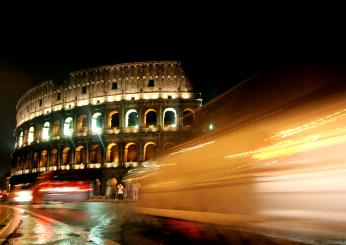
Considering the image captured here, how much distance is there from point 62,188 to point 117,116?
95.6 ft

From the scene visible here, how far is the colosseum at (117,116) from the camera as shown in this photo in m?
43.5

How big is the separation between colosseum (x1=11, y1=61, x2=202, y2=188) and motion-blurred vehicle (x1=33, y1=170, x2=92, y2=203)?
23648mm

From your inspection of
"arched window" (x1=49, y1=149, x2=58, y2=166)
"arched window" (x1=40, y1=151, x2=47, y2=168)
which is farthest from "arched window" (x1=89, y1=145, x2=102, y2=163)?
"arched window" (x1=40, y1=151, x2=47, y2=168)

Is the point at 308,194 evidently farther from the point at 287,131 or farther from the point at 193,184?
the point at 193,184

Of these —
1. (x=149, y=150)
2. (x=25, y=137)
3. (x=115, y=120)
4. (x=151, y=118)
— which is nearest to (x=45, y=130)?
(x=25, y=137)

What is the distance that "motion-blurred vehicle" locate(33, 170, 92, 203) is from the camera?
17.7 m

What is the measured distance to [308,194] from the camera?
3998mm

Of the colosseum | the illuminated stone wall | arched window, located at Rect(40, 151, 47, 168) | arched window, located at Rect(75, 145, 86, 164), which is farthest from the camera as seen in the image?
arched window, located at Rect(40, 151, 47, 168)

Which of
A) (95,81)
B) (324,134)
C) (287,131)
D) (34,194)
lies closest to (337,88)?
(324,134)

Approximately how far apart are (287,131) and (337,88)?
0.83m

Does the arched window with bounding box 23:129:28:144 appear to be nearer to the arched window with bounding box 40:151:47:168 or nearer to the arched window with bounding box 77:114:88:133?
the arched window with bounding box 40:151:47:168

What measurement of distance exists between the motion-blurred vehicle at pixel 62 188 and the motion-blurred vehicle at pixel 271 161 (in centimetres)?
1052

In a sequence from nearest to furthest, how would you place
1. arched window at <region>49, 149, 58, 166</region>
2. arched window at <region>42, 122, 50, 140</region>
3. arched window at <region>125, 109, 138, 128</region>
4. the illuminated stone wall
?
the illuminated stone wall → arched window at <region>125, 109, 138, 128</region> → arched window at <region>49, 149, 58, 166</region> → arched window at <region>42, 122, 50, 140</region>

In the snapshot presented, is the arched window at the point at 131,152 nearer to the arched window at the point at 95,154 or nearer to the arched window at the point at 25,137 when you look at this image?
the arched window at the point at 95,154
